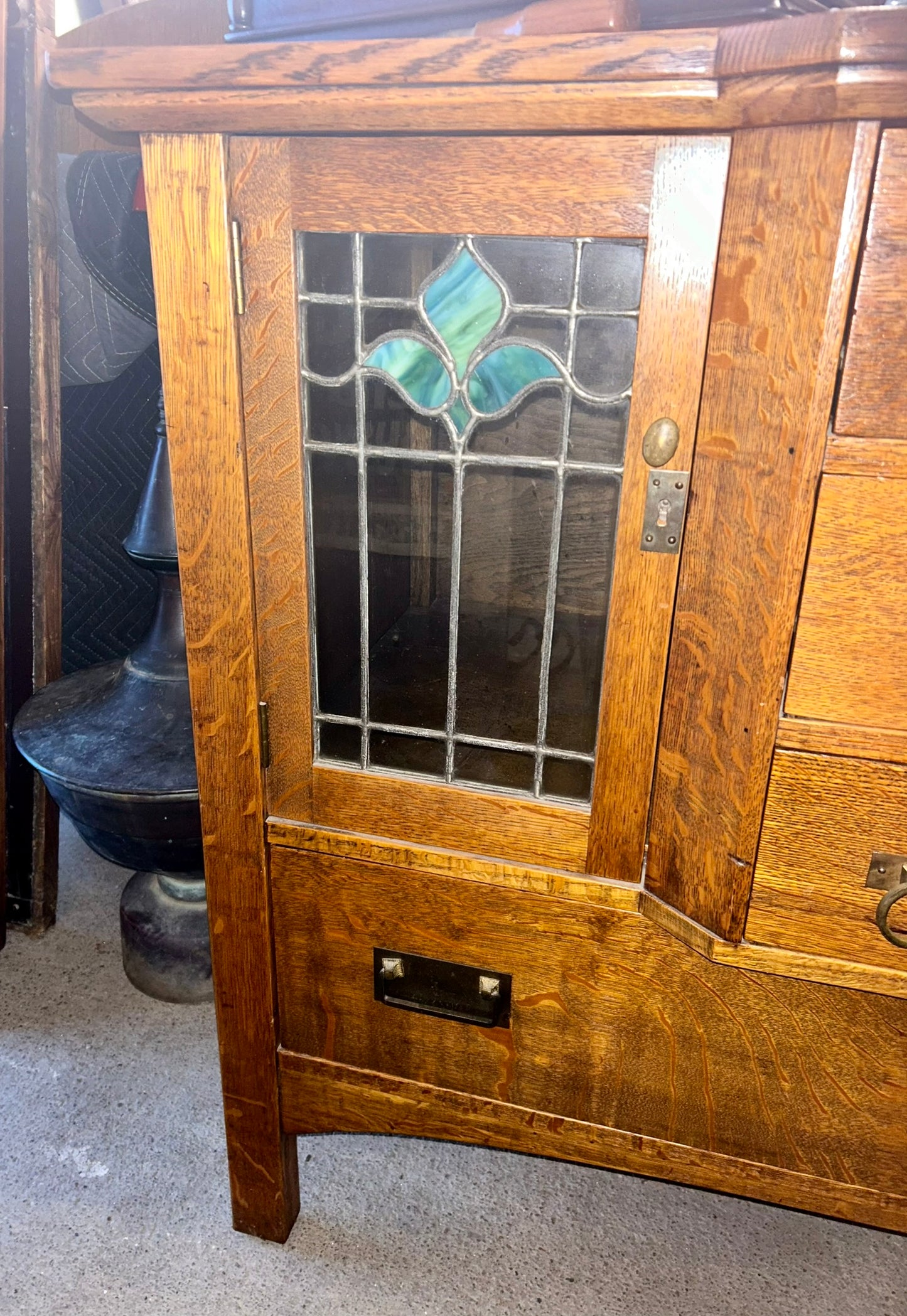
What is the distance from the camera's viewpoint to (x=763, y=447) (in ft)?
2.82

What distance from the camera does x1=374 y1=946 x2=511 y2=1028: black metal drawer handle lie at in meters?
1.17

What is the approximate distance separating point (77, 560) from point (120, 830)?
2.46 ft

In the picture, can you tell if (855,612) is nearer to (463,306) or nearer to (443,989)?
(463,306)

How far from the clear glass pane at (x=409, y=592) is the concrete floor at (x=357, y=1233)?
839 millimetres

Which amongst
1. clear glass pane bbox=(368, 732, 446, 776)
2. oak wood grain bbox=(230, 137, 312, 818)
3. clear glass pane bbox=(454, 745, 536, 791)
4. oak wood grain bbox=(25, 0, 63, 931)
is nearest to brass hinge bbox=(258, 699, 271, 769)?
oak wood grain bbox=(230, 137, 312, 818)

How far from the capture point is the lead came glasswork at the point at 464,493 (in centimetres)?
92

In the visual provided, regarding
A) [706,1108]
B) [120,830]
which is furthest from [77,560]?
[706,1108]

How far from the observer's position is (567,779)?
1.08m

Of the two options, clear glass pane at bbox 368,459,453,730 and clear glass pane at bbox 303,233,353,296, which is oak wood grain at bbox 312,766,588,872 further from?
clear glass pane at bbox 303,233,353,296

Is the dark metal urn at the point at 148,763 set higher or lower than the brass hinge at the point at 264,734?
lower

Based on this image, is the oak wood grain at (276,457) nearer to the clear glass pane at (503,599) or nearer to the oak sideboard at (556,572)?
the oak sideboard at (556,572)

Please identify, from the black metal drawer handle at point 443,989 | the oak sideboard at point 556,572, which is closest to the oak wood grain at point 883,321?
the oak sideboard at point 556,572

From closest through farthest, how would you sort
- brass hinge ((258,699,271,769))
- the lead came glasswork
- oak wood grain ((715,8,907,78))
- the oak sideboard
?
oak wood grain ((715,8,907,78))
the oak sideboard
the lead came glasswork
brass hinge ((258,699,271,769))

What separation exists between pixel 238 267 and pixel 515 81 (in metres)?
0.32
